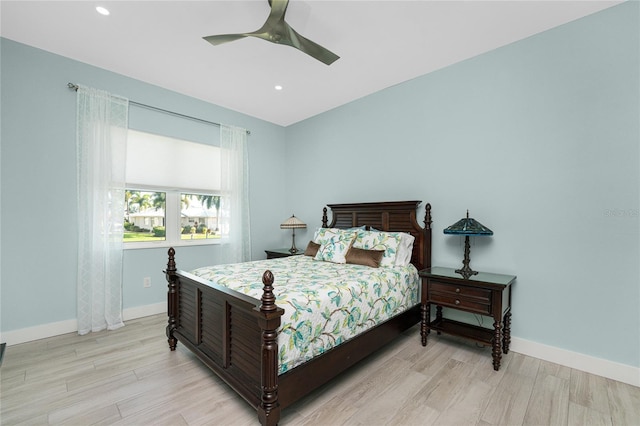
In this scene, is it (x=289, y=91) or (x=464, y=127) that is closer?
(x=464, y=127)

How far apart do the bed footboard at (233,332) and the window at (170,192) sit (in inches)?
51.4

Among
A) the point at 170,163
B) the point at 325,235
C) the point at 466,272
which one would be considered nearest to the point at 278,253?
the point at 325,235

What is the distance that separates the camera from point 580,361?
2273mm

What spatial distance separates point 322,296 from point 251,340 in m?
0.53

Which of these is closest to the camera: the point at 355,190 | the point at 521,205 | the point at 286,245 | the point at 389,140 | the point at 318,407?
the point at 318,407

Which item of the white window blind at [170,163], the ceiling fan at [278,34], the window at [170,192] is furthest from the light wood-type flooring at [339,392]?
the ceiling fan at [278,34]

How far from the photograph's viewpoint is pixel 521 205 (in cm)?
258

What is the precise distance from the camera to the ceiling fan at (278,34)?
78.6 inches

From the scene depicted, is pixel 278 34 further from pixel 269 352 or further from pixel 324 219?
pixel 324 219

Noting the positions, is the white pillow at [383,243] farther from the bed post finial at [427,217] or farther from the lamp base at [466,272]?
the lamp base at [466,272]

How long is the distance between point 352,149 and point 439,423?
3.16 metres

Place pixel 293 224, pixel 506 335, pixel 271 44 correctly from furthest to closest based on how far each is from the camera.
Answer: pixel 293 224 → pixel 271 44 → pixel 506 335

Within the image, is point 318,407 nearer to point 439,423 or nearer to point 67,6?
point 439,423

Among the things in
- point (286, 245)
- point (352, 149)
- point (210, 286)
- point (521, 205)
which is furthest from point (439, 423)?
point (286, 245)
